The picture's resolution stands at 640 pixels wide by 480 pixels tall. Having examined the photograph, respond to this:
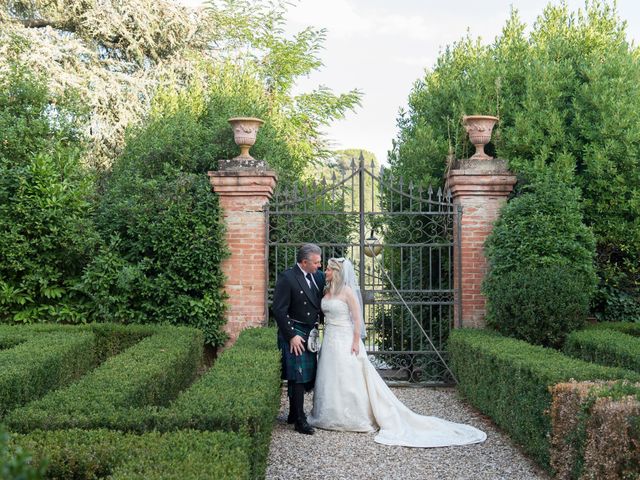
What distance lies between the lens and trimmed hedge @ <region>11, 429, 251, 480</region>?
148 inches

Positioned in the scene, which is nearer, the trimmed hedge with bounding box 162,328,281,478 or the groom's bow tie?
the trimmed hedge with bounding box 162,328,281,478

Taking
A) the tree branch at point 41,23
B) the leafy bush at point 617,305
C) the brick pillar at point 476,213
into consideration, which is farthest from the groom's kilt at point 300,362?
the tree branch at point 41,23

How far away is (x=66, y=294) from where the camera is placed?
1018 centimetres

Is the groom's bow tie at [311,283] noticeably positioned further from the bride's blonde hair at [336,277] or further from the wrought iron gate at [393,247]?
the wrought iron gate at [393,247]

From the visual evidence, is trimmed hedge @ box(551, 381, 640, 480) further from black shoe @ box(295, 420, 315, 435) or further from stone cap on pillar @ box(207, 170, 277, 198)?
stone cap on pillar @ box(207, 170, 277, 198)

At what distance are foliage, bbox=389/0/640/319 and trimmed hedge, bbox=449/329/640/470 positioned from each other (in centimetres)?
244

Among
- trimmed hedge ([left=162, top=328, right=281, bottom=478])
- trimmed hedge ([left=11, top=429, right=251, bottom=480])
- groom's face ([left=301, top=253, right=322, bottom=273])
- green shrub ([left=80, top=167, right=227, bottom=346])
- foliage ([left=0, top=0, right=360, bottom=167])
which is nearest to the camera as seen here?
trimmed hedge ([left=11, top=429, right=251, bottom=480])

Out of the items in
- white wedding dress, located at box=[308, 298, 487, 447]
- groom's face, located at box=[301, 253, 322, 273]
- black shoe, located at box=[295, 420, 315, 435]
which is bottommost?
black shoe, located at box=[295, 420, 315, 435]

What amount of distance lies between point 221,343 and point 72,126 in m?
4.67

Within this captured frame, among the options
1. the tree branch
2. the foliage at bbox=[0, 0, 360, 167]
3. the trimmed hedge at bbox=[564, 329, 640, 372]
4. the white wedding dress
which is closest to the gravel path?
the white wedding dress

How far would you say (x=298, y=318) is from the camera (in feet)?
24.5

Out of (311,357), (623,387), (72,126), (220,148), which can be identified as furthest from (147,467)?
(72,126)

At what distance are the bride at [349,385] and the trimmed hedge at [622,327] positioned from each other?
295 cm

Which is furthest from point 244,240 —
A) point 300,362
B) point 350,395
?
point 350,395
